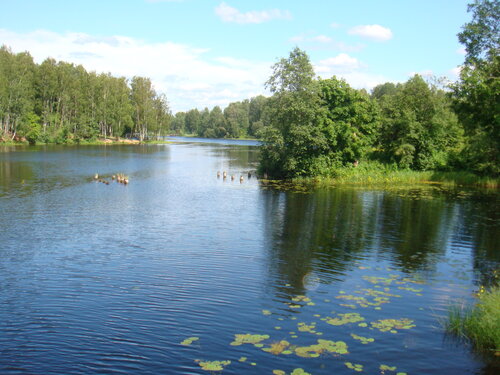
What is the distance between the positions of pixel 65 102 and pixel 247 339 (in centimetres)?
11913

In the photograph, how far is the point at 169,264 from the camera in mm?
19172

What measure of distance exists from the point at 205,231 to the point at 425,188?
102 ft

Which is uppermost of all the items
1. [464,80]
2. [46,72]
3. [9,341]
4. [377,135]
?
Answer: [46,72]

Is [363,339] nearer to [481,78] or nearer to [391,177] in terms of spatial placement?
[481,78]

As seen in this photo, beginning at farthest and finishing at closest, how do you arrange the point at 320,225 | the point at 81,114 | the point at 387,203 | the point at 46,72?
the point at 81,114 < the point at 46,72 < the point at 387,203 < the point at 320,225

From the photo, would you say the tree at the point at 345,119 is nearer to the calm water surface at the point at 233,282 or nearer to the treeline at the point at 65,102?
the calm water surface at the point at 233,282

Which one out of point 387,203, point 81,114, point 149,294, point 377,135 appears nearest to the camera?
point 149,294

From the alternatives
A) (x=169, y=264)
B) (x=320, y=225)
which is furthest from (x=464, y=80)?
(x=169, y=264)

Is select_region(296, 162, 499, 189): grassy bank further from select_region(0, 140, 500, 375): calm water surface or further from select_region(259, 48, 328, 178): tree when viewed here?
select_region(0, 140, 500, 375): calm water surface

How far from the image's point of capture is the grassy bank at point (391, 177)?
50.8 meters

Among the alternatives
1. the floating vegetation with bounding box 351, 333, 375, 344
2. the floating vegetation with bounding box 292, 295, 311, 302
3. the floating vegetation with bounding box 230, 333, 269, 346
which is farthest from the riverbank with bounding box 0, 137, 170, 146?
the floating vegetation with bounding box 351, 333, 375, 344

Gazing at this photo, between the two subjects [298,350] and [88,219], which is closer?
[298,350]

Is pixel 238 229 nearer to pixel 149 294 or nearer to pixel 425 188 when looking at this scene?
pixel 149 294

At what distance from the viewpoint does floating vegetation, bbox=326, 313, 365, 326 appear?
1330 centimetres
